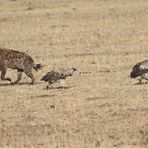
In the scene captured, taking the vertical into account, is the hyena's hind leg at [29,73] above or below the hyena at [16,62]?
below

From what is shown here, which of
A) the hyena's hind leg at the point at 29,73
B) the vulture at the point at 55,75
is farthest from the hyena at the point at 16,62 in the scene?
the vulture at the point at 55,75

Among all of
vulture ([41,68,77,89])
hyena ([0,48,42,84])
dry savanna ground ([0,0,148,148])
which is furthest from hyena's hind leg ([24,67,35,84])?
vulture ([41,68,77,89])

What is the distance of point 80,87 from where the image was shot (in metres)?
18.6

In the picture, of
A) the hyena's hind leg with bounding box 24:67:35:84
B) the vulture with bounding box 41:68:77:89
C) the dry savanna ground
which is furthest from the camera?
the hyena's hind leg with bounding box 24:67:35:84

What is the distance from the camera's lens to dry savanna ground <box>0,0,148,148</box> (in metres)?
12.9

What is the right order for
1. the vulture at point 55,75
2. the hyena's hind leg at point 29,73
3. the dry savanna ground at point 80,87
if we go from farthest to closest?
the hyena's hind leg at point 29,73 < the vulture at point 55,75 < the dry savanna ground at point 80,87

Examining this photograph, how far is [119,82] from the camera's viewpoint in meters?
19.2

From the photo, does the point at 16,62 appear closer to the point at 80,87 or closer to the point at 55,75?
the point at 55,75

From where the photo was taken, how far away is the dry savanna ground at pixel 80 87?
12938 mm

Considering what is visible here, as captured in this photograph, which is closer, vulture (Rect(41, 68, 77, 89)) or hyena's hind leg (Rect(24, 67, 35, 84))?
vulture (Rect(41, 68, 77, 89))

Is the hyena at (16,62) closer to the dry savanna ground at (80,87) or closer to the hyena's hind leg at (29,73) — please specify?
the hyena's hind leg at (29,73)

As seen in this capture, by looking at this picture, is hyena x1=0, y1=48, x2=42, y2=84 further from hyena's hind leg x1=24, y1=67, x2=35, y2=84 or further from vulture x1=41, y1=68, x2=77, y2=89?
vulture x1=41, y1=68, x2=77, y2=89

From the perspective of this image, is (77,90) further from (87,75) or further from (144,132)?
(144,132)

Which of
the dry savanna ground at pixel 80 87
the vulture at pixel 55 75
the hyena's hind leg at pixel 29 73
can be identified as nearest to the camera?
the dry savanna ground at pixel 80 87
